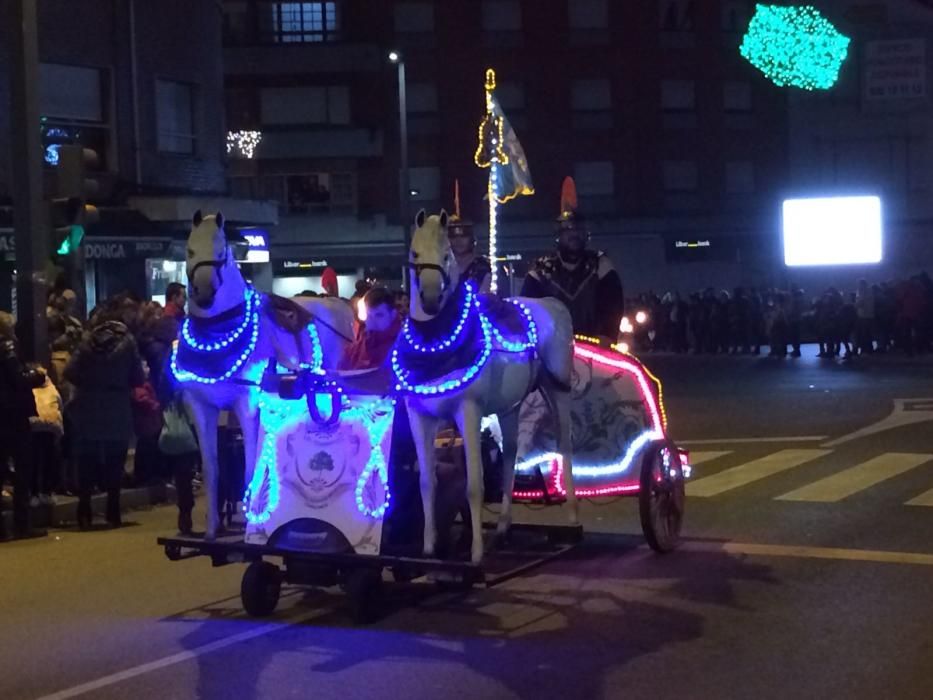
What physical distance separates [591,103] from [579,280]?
1812 inches

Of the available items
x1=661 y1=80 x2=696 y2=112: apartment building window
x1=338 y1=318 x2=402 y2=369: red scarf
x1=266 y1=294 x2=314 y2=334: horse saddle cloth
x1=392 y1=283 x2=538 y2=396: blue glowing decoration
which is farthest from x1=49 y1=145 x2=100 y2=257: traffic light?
x1=661 y1=80 x2=696 y2=112: apartment building window

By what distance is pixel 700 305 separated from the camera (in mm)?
41656

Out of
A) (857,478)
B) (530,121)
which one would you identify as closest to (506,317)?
(857,478)

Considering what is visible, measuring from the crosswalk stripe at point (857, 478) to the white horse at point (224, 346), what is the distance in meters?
5.94

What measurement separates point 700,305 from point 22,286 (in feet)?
96.4

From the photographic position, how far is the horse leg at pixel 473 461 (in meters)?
9.09

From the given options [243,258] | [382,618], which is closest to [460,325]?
[382,618]

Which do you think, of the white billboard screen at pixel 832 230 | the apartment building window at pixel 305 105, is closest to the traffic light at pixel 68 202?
the white billboard screen at pixel 832 230

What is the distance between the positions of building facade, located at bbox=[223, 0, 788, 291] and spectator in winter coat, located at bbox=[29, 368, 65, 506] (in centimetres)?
3942

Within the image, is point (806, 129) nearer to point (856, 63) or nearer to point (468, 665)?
point (856, 63)

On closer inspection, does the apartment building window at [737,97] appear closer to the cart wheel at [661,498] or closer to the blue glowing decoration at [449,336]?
the cart wheel at [661,498]

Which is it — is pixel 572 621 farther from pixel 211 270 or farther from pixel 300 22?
pixel 300 22

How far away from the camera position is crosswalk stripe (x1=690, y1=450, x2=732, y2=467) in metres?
16.7

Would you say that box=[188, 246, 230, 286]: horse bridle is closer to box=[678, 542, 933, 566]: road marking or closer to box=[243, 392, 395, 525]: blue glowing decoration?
box=[243, 392, 395, 525]: blue glowing decoration
